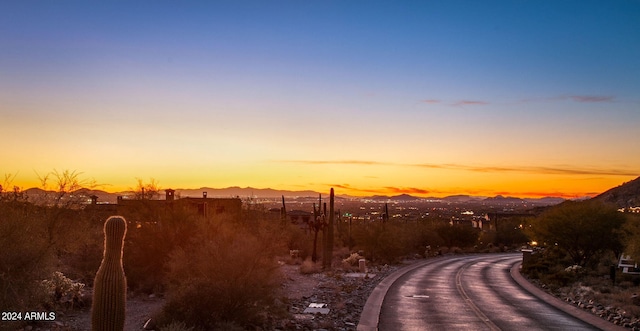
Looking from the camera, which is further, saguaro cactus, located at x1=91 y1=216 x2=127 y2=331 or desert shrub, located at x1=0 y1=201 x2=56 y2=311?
desert shrub, located at x1=0 y1=201 x2=56 y2=311

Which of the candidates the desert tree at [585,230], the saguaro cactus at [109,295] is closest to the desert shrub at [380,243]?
the desert tree at [585,230]

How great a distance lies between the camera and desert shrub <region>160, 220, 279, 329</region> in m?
15.4

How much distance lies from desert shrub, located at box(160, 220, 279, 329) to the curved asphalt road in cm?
364

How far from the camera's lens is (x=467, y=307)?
22.6 meters

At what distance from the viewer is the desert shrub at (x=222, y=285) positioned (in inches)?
607

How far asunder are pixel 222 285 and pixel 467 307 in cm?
1079

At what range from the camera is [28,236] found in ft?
44.5

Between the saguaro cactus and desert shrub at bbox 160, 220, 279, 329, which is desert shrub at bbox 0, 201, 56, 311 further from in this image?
desert shrub at bbox 160, 220, 279, 329

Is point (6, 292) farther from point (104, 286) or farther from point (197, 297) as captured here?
point (197, 297)

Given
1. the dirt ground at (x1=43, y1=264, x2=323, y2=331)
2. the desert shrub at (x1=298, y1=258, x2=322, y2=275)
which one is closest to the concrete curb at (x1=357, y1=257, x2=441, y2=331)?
the dirt ground at (x1=43, y1=264, x2=323, y2=331)

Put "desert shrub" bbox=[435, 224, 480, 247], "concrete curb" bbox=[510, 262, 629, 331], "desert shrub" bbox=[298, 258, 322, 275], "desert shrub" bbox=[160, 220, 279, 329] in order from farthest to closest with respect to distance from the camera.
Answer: "desert shrub" bbox=[435, 224, 480, 247] < "desert shrub" bbox=[298, 258, 322, 275] < "concrete curb" bbox=[510, 262, 629, 331] < "desert shrub" bbox=[160, 220, 279, 329]

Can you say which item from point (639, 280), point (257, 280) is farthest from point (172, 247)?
point (639, 280)

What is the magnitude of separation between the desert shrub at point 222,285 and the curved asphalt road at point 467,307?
364cm

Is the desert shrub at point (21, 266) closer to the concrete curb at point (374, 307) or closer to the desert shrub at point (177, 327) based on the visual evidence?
the desert shrub at point (177, 327)
